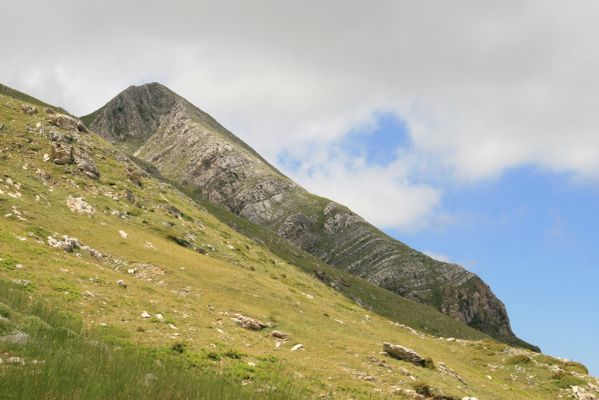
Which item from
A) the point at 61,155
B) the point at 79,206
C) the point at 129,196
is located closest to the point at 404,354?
the point at 79,206

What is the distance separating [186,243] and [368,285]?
334ft

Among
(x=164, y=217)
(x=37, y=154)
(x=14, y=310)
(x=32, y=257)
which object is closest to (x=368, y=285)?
(x=164, y=217)

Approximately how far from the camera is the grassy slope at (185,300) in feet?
88.8

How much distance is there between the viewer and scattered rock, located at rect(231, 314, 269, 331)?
37.4 m

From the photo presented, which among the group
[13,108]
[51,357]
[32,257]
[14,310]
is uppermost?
[13,108]

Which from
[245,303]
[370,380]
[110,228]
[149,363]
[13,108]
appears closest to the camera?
[149,363]

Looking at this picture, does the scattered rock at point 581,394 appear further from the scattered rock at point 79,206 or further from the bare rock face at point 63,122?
the bare rock face at point 63,122

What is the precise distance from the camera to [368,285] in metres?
162

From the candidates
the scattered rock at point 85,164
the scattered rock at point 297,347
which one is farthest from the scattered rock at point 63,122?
the scattered rock at point 297,347

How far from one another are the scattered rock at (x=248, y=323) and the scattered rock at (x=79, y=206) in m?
31.2

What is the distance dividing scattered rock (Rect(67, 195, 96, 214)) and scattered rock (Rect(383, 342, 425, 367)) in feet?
138

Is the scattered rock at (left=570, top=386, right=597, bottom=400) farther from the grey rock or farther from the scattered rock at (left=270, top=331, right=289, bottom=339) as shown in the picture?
the grey rock

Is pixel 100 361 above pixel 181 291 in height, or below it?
above

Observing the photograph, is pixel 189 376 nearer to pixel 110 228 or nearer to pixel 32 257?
pixel 32 257
